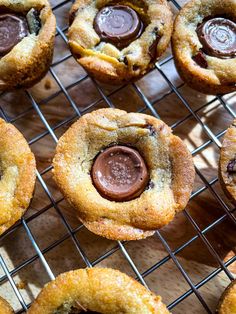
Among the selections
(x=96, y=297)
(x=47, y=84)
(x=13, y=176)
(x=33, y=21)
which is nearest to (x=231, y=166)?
(x=96, y=297)

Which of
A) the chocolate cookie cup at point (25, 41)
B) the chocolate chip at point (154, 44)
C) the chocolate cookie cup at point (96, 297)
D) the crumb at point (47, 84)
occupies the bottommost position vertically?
the chocolate cookie cup at point (96, 297)

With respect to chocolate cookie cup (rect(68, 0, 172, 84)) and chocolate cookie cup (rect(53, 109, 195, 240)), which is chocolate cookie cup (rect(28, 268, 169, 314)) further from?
chocolate cookie cup (rect(68, 0, 172, 84))

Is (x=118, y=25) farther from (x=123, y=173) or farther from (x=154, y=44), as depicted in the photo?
(x=123, y=173)

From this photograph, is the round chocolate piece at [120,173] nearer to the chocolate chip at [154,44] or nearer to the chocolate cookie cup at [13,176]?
the chocolate cookie cup at [13,176]

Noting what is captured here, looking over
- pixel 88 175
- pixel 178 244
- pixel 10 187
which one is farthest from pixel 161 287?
pixel 10 187

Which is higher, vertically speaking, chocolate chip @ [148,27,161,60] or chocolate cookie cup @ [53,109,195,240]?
chocolate chip @ [148,27,161,60]

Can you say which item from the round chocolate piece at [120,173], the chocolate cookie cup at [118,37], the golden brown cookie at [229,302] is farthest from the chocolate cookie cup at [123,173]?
the golden brown cookie at [229,302]

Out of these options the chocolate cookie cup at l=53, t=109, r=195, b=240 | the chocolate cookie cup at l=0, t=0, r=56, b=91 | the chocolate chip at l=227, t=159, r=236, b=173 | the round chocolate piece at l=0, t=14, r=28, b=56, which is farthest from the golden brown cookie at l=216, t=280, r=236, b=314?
the round chocolate piece at l=0, t=14, r=28, b=56

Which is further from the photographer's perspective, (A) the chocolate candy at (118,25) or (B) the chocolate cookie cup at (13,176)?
(A) the chocolate candy at (118,25)
